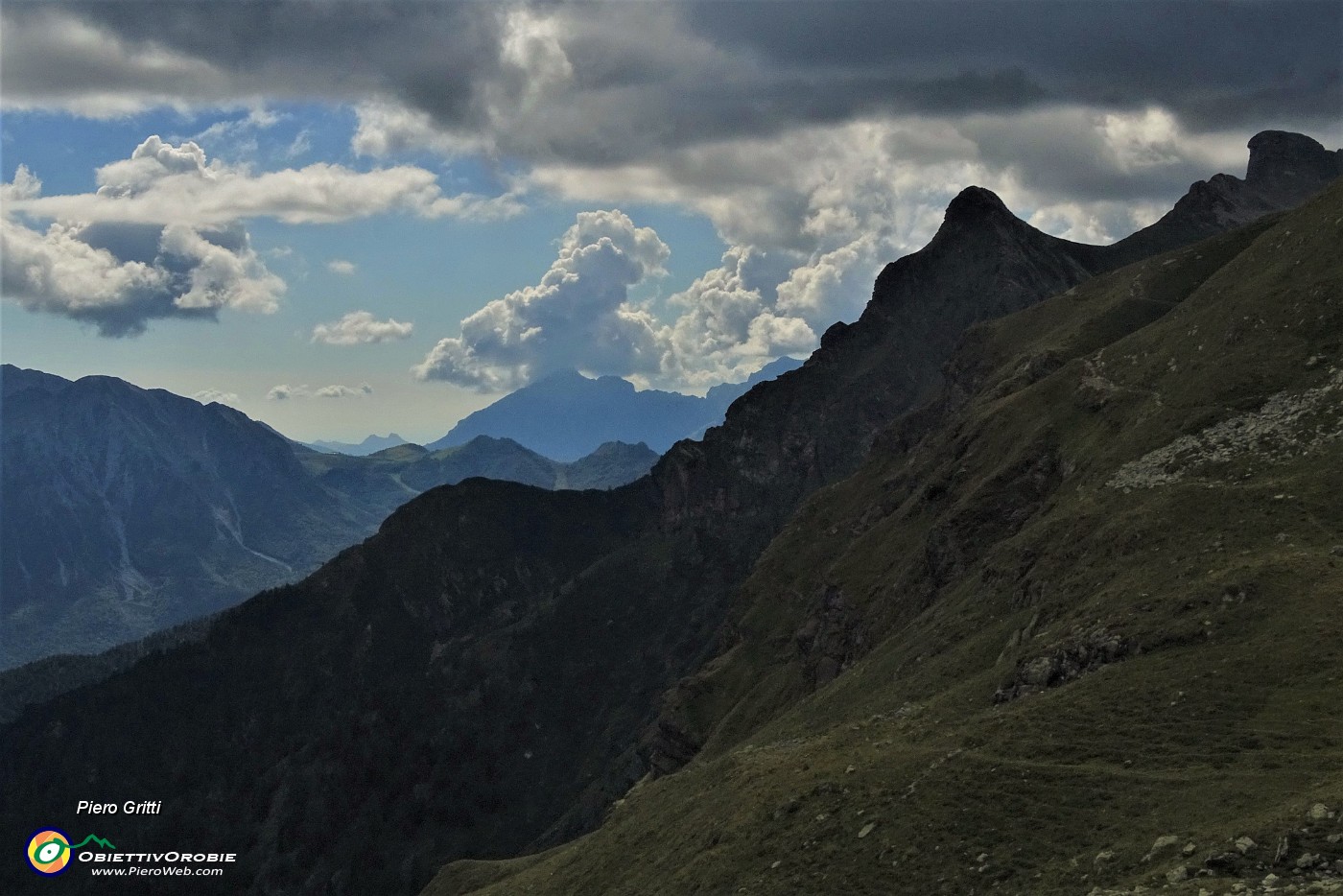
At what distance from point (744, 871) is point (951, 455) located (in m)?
118

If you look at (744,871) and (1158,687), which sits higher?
(1158,687)

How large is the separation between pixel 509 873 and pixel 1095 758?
105m

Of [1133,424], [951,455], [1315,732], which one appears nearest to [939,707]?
[1315,732]

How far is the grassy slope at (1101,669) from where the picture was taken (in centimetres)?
6712

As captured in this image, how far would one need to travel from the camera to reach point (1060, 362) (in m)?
188

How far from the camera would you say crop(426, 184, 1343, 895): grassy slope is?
67.1 meters

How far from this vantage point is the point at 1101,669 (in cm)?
8612

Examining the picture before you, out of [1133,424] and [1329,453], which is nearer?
[1329,453]

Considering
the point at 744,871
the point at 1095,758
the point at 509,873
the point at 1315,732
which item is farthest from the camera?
the point at 509,873

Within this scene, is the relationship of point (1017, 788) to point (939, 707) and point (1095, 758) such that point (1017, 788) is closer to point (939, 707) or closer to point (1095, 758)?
point (1095, 758)

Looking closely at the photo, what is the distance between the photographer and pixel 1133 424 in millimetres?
133750

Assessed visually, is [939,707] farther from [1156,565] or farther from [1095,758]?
[1095,758]

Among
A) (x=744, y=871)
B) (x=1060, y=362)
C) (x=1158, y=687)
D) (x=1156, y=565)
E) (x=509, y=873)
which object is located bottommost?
(x=509, y=873)

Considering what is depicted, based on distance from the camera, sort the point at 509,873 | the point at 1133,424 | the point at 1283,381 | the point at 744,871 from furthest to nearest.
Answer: the point at 509,873
the point at 1133,424
the point at 1283,381
the point at 744,871
